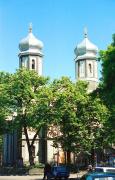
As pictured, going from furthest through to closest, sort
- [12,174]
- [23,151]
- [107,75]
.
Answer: [23,151]
[12,174]
[107,75]

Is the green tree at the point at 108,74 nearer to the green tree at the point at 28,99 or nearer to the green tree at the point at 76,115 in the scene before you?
the green tree at the point at 76,115

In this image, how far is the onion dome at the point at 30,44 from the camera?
295 ft

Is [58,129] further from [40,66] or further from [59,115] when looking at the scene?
[40,66]

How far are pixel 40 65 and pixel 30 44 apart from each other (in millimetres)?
4520

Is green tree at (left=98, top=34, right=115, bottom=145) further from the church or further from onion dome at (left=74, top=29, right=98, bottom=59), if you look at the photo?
onion dome at (left=74, top=29, right=98, bottom=59)

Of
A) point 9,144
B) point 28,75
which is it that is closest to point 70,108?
point 28,75

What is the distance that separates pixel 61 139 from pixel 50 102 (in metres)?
5.06

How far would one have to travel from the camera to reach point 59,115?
57.7m

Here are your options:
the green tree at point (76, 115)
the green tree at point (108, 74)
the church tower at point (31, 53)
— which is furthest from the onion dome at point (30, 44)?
the green tree at point (108, 74)

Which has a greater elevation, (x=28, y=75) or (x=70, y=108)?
(x=28, y=75)

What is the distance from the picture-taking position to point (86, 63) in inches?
3543

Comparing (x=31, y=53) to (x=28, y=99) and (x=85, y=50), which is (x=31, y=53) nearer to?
(x=85, y=50)

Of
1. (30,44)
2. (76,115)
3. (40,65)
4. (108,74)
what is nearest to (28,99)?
(76,115)

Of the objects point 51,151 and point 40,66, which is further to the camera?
point 40,66
